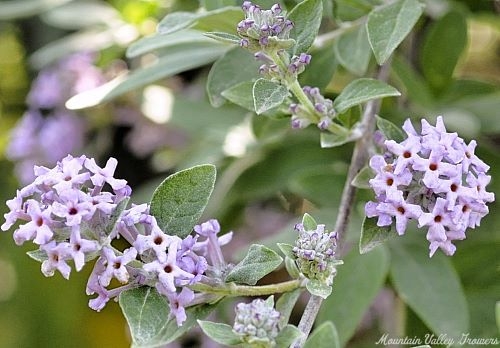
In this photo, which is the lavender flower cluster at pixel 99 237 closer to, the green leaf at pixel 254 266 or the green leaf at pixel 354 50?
the green leaf at pixel 254 266

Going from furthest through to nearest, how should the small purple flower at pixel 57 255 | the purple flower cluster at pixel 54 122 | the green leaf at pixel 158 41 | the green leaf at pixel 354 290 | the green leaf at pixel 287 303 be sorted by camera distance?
1. the purple flower cluster at pixel 54 122
2. the green leaf at pixel 354 290
3. the green leaf at pixel 158 41
4. the green leaf at pixel 287 303
5. the small purple flower at pixel 57 255

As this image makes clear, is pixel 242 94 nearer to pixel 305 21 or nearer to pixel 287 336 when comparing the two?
pixel 305 21

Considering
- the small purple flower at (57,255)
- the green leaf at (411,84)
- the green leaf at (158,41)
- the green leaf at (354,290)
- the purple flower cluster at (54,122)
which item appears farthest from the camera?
the purple flower cluster at (54,122)

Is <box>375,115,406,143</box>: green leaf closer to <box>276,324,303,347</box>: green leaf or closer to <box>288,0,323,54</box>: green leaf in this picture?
<box>288,0,323,54</box>: green leaf

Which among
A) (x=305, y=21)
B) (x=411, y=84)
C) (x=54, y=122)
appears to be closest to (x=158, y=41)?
(x=305, y=21)

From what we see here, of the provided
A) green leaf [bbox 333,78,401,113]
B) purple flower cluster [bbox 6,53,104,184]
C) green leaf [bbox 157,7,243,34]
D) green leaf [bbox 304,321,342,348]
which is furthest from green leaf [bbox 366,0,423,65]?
purple flower cluster [bbox 6,53,104,184]

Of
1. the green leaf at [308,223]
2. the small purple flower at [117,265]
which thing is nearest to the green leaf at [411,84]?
the green leaf at [308,223]

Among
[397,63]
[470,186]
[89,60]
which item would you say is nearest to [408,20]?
[470,186]
